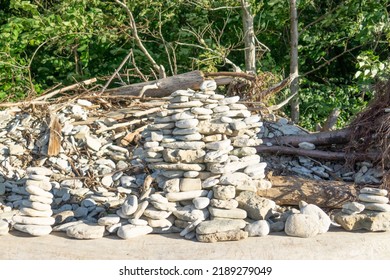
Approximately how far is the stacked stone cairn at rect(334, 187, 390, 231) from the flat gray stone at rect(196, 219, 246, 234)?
0.78 meters

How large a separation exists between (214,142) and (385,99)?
5.65 ft

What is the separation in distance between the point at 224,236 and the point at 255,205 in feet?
1.29

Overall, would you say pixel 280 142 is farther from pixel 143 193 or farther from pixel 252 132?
pixel 143 193

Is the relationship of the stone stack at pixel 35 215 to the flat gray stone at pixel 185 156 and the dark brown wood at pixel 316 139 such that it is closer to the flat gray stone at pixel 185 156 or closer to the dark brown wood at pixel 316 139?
the flat gray stone at pixel 185 156

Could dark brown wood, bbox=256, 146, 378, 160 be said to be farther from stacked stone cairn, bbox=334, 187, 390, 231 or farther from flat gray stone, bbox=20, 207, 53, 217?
flat gray stone, bbox=20, 207, 53, 217

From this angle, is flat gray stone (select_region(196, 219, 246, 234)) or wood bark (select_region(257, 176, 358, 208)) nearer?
flat gray stone (select_region(196, 219, 246, 234))

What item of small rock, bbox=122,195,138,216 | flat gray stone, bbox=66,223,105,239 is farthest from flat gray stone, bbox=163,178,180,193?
flat gray stone, bbox=66,223,105,239

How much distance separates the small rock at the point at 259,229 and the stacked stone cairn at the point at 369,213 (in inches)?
22.9

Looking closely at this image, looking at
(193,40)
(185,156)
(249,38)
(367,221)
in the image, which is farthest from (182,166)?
(193,40)

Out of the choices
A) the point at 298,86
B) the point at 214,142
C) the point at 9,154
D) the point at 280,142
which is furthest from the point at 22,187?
the point at 298,86

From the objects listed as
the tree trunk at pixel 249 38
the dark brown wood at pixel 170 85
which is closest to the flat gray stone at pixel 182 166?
the dark brown wood at pixel 170 85

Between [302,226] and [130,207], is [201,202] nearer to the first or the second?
[130,207]

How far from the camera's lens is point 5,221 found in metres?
5.09

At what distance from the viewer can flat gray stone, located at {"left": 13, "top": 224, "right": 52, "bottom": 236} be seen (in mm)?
4926
